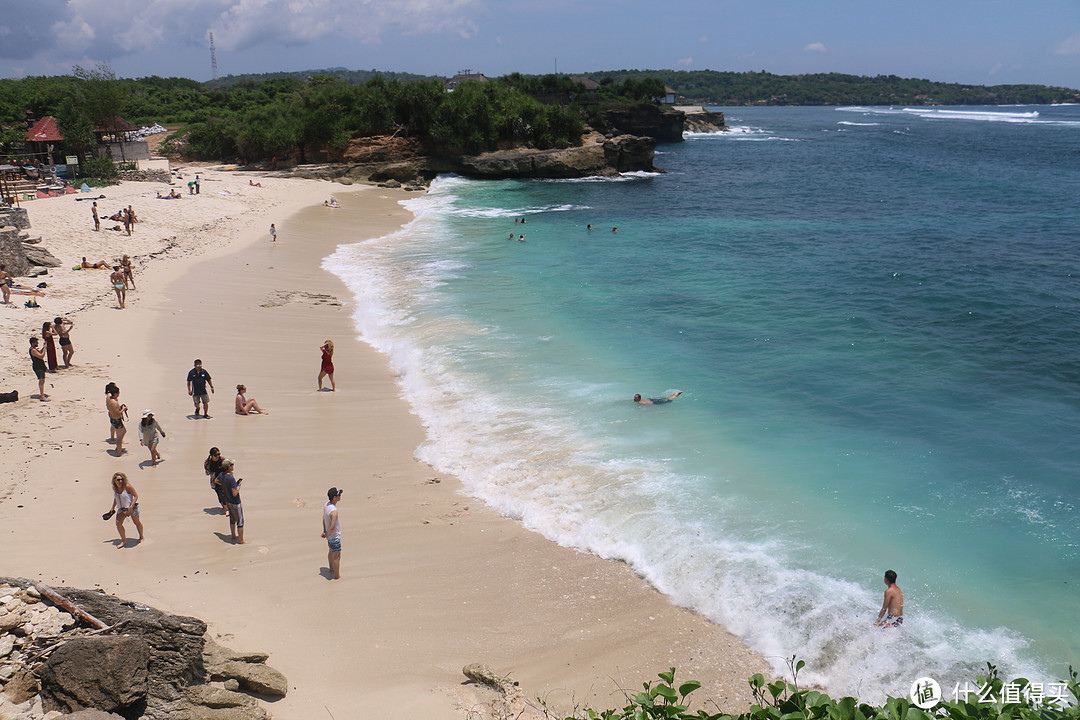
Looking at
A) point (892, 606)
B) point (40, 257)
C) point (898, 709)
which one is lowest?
point (892, 606)

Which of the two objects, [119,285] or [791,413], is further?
[119,285]

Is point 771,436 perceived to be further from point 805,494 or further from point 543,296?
point 543,296

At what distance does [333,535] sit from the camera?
8445 millimetres

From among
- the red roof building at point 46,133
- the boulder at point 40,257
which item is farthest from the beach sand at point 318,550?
the red roof building at point 46,133

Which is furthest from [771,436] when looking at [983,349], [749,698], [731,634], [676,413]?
[983,349]

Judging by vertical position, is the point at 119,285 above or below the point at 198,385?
above

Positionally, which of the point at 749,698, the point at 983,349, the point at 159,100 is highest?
the point at 159,100

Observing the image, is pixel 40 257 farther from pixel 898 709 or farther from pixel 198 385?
pixel 898 709

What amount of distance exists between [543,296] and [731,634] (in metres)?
15.2

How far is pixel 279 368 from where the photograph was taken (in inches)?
612

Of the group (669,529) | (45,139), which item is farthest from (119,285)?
(45,139)

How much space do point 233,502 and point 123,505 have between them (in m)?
1.23

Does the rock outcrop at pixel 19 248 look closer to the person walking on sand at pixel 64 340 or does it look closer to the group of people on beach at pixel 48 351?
the group of people on beach at pixel 48 351

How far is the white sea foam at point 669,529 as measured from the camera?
25.1 ft
